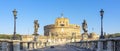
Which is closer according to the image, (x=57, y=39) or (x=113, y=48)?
(x=113, y=48)

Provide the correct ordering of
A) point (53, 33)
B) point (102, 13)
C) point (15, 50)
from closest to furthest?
point (15, 50), point (102, 13), point (53, 33)

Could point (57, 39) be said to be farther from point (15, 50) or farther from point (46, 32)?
point (15, 50)

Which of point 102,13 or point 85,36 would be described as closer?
point 102,13

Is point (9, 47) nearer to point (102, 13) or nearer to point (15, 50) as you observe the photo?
point (15, 50)

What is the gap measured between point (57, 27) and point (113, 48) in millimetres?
136155

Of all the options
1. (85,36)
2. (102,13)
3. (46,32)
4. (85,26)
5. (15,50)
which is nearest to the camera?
(15,50)

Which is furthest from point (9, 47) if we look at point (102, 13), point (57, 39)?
point (57, 39)

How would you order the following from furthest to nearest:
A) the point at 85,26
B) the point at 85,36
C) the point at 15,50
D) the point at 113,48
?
the point at 85,36, the point at 85,26, the point at 15,50, the point at 113,48

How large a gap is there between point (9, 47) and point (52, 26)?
13830 cm

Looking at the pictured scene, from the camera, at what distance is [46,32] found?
6511 inches

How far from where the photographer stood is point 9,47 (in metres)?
20.5

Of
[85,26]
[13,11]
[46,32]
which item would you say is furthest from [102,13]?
[46,32]

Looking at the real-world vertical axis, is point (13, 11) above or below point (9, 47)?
above

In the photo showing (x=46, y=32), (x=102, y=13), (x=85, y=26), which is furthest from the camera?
(x=46, y=32)
